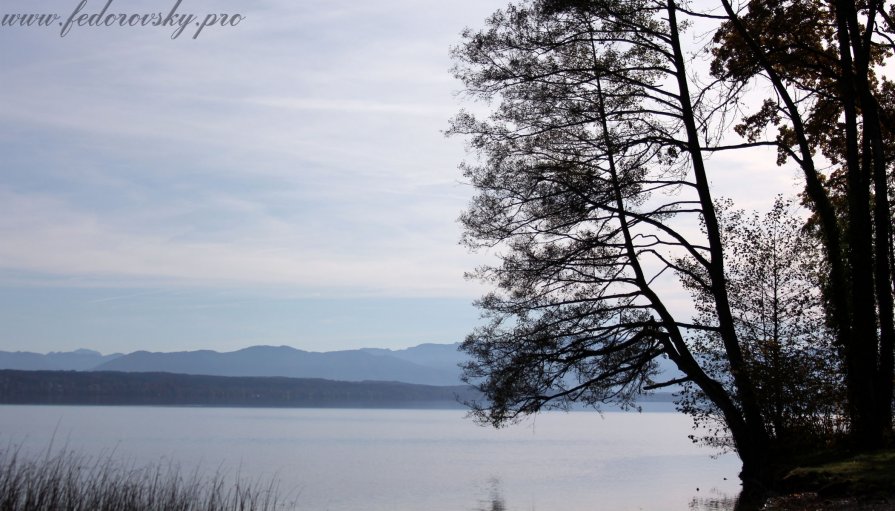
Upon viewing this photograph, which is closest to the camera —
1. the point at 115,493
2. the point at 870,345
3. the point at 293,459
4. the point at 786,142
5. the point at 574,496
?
the point at 115,493

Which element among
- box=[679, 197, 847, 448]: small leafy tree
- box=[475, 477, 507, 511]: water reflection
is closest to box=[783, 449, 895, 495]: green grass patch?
box=[679, 197, 847, 448]: small leafy tree

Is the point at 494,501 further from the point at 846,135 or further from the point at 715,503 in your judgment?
the point at 846,135

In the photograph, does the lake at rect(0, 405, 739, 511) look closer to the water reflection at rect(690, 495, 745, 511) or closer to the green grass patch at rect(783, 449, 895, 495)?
the water reflection at rect(690, 495, 745, 511)

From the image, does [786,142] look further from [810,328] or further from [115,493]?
[115,493]

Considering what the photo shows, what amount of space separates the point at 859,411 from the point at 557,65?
366 inches

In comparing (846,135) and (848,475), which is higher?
(846,135)

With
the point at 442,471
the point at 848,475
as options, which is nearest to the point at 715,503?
the point at 848,475

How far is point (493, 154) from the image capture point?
21297 millimetres

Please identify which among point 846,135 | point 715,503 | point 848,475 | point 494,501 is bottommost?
point 494,501

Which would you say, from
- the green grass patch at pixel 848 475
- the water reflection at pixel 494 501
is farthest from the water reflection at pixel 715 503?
the water reflection at pixel 494 501

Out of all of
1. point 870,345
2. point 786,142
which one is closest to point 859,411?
point 870,345

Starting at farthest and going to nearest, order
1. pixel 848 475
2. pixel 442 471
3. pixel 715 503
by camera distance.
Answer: pixel 442 471 < pixel 715 503 < pixel 848 475

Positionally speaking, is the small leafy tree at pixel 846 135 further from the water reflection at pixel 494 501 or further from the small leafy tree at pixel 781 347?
the water reflection at pixel 494 501

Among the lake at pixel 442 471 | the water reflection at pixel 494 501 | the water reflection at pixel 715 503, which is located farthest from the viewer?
the lake at pixel 442 471
